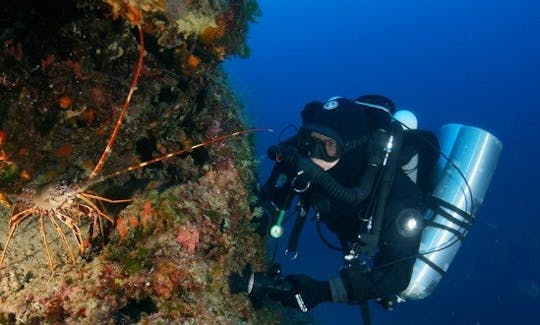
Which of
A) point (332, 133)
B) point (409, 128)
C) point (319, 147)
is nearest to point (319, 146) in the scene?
point (319, 147)

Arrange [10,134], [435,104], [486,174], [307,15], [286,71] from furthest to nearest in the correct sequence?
[307,15] → [286,71] → [435,104] → [486,174] → [10,134]

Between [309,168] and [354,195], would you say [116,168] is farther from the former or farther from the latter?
[354,195]

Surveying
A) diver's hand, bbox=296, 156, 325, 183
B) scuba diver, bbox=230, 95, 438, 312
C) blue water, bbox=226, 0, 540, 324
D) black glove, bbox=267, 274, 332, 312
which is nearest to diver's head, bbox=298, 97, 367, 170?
scuba diver, bbox=230, 95, 438, 312

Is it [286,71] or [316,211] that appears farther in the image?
[286,71]

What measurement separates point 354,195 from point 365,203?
1.39ft

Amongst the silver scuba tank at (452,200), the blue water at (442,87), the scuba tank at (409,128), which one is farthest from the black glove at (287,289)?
the blue water at (442,87)

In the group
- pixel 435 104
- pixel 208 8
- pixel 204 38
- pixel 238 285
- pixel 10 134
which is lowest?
pixel 238 285

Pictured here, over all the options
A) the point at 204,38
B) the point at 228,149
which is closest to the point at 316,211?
the point at 228,149

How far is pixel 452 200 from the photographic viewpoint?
16.9 ft

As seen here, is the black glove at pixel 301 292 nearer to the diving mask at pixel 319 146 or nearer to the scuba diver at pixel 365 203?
the scuba diver at pixel 365 203

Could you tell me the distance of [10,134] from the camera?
2.36 meters

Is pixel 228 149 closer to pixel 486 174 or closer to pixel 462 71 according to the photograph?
pixel 486 174

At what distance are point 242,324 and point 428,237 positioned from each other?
9.55 ft

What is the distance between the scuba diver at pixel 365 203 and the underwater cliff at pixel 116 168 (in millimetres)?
634
